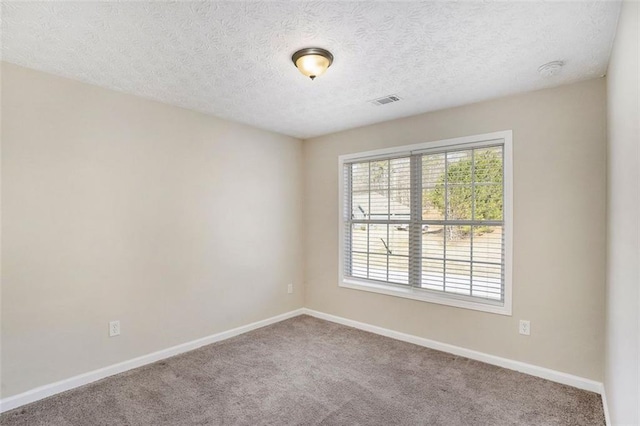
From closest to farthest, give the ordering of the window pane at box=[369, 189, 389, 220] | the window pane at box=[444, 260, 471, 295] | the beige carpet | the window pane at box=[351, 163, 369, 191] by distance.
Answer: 1. the beige carpet
2. the window pane at box=[444, 260, 471, 295]
3. the window pane at box=[369, 189, 389, 220]
4. the window pane at box=[351, 163, 369, 191]

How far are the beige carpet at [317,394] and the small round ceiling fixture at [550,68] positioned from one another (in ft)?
8.17

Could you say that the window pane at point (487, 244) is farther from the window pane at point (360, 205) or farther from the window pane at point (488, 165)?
the window pane at point (360, 205)

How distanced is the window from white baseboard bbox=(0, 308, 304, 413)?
5.17 ft

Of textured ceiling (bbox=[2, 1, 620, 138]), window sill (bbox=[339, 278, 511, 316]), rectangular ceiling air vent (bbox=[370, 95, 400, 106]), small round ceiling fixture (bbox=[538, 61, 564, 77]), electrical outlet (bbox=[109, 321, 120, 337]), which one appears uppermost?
textured ceiling (bbox=[2, 1, 620, 138])

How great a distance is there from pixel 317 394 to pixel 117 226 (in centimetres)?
225

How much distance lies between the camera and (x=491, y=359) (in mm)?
3086

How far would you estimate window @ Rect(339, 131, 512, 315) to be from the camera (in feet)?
10.3

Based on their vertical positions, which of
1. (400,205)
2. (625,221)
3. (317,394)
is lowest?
(317,394)

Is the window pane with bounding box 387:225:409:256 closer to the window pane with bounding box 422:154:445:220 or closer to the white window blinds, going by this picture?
the white window blinds

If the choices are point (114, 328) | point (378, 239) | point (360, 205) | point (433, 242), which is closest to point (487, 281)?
point (433, 242)

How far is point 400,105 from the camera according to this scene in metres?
3.33

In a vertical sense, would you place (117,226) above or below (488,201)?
below

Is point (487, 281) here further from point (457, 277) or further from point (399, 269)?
point (399, 269)

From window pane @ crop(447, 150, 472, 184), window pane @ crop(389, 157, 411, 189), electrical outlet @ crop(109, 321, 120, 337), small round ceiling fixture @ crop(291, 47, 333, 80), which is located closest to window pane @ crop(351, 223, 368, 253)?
window pane @ crop(389, 157, 411, 189)
